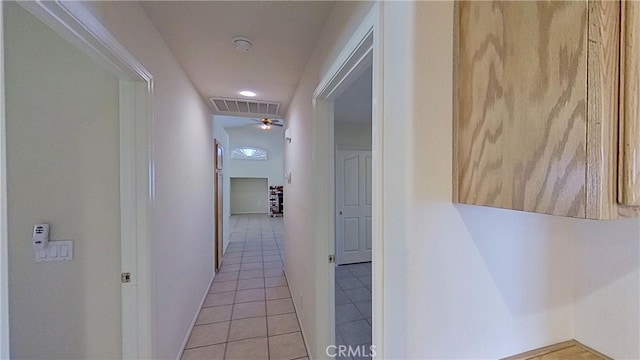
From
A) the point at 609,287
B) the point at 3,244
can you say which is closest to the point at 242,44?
the point at 3,244

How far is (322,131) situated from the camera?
1721mm

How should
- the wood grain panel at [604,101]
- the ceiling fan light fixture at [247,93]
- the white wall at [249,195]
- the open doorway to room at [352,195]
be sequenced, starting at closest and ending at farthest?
1. the wood grain panel at [604,101]
2. the ceiling fan light fixture at [247,93]
3. the open doorway to room at [352,195]
4. the white wall at [249,195]

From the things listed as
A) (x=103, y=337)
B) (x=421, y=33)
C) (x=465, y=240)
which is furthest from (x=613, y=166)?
(x=103, y=337)

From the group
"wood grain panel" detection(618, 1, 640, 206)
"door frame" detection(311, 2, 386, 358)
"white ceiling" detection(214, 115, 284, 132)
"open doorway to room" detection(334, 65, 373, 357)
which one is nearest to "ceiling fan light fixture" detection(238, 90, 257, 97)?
"door frame" detection(311, 2, 386, 358)

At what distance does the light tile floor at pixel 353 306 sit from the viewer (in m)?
2.32

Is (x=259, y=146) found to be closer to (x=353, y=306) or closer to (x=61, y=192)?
(x=353, y=306)

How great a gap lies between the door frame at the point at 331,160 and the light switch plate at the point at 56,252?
1.41m

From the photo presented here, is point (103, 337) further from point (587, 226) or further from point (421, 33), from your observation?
point (587, 226)

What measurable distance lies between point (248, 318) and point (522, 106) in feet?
9.52

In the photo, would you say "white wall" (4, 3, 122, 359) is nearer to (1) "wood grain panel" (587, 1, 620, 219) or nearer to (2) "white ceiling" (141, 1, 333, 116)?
(2) "white ceiling" (141, 1, 333, 116)

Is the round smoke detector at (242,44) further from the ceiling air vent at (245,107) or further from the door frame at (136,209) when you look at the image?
the ceiling air vent at (245,107)

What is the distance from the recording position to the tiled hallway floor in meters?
2.15

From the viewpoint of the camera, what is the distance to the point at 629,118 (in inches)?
16.3

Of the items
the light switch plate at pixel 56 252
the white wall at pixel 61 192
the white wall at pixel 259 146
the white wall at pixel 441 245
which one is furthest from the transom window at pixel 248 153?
the white wall at pixel 441 245
